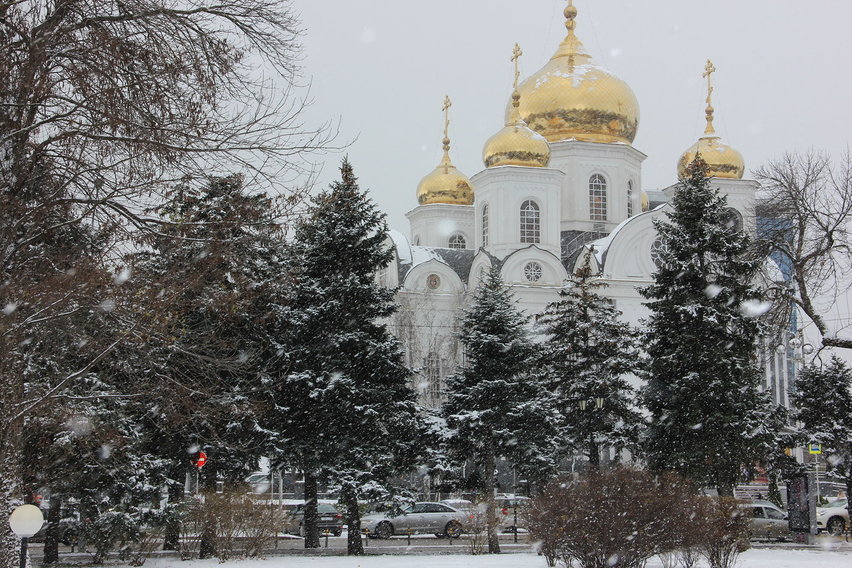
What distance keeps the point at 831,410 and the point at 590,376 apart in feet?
28.8

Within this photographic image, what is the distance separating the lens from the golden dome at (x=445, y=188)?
5322 centimetres

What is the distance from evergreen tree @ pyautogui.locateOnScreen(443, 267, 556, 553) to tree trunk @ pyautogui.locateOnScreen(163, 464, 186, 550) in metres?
6.03

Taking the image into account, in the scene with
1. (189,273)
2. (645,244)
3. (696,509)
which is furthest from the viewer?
(645,244)

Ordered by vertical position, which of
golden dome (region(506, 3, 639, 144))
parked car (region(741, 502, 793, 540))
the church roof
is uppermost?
golden dome (region(506, 3, 639, 144))

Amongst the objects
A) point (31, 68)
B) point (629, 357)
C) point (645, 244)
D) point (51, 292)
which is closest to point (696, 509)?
point (51, 292)

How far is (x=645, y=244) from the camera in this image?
44594 millimetres

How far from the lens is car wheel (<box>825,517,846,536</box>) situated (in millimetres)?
27844

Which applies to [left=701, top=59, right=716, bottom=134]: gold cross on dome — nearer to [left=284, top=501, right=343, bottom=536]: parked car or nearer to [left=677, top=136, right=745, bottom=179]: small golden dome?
[left=677, top=136, right=745, bottom=179]: small golden dome

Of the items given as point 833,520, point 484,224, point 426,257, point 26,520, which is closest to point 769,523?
point 833,520

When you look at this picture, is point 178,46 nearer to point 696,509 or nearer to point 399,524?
point 696,509

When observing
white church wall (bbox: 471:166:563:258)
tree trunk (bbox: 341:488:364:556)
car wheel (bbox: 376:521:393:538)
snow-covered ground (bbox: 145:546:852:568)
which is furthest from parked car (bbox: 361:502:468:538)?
white church wall (bbox: 471:166:563:258)

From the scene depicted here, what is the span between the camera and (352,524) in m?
20.6

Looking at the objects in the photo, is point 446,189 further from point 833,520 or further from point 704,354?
point 704,354

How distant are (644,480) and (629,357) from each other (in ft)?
42.6
